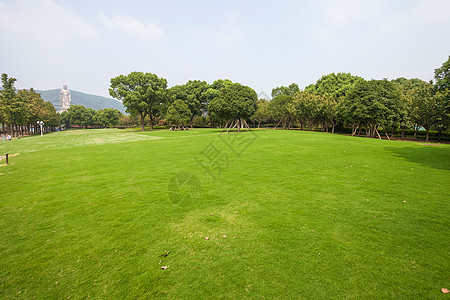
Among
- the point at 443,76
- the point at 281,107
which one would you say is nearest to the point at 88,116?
the point at 281,107

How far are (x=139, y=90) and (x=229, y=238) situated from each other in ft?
206

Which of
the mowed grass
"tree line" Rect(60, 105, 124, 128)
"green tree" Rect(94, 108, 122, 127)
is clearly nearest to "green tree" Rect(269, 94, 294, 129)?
the mowed grass

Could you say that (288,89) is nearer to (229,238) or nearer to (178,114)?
(178,114)

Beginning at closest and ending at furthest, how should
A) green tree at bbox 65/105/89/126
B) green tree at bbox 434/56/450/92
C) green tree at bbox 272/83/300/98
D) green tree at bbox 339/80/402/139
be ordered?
green tree at bbox 434/56/450/92, green tree at bbox 339/80/402/139, green tree at bbox 272/83/300/98, green tree at bbox 65/105/89/126

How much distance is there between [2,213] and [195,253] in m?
7.06

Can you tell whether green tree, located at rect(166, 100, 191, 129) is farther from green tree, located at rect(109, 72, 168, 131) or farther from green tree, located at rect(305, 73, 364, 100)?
green tree, located at rect(305, 73, 364, 100)

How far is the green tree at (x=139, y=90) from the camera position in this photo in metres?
57.3

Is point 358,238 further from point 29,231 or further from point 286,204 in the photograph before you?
point 29,231

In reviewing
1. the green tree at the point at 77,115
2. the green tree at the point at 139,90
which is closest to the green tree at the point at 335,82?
the green tree at the point at 139,90

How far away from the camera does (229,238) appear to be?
4.83m

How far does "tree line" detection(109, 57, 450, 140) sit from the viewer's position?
29.6 metres

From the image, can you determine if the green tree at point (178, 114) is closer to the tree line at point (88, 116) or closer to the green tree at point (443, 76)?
the green tree at point (443, 76)

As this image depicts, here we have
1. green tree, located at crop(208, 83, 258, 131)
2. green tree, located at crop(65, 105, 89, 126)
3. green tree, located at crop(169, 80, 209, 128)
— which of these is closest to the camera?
green tree, located at crop(208, 83, 258, 131)

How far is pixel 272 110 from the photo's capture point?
56.6m
